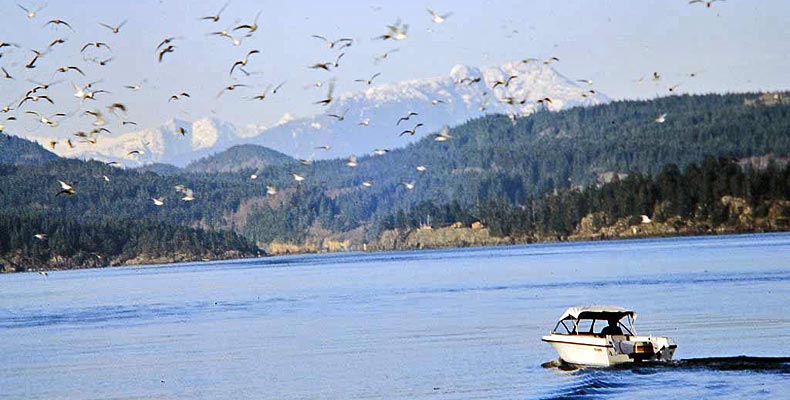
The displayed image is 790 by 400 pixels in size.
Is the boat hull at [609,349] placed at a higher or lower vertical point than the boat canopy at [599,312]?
lower

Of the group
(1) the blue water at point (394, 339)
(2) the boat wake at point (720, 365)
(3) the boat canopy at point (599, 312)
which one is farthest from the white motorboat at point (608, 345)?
(1) the blue water at point (394, 339)

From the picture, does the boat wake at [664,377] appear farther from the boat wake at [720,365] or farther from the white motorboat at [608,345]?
the white motorboat at [608,345]

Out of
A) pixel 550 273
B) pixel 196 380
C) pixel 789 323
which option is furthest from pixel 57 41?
pixel 550 273

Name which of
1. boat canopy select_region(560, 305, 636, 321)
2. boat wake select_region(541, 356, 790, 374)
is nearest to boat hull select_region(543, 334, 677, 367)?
boat wake select_region(541, 356, 790, 374)

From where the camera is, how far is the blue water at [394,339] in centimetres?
5934

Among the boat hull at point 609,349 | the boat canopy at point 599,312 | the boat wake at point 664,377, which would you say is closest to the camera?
the boat wake at point 664,377

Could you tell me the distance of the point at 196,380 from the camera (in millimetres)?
65500

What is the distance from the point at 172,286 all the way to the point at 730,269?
78.4 meters

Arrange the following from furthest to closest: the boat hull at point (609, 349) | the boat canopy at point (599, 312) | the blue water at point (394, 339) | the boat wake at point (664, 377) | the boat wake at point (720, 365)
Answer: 1. the boat canopy at point (599, 312)
2. the boat hull at point (609, 349)
3. the blue water at point (394, 339)
4. the boat wake at point (720, 365)
5. the boat wake at point (664, 377)

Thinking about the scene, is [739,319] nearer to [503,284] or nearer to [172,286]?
[503,284]

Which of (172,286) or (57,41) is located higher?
(57,41)

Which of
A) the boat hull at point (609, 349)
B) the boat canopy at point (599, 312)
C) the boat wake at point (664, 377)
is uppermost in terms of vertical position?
the boat canopy at point (599, 312)

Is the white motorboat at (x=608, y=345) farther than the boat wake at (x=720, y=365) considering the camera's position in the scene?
Yes

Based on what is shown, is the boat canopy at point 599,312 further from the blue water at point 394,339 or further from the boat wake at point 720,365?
the boat wake at point 720,365
